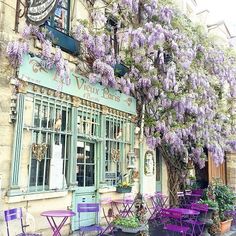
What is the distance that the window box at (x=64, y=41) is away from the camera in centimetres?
616

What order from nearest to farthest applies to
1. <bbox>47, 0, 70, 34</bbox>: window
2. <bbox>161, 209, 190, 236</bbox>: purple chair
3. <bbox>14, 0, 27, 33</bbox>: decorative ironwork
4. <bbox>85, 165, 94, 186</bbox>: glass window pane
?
<bbox>14, 0, 27, 33</bbox>: decorative ironwork
<bbox>161, 209, 190, 236</bbox>: purple chair
<bbox>47, 0, 70, 34</bbox>: window
<bbox>85, 165, 94, 186</bbox>: glass window pane

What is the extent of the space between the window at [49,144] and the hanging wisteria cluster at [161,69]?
1.39m

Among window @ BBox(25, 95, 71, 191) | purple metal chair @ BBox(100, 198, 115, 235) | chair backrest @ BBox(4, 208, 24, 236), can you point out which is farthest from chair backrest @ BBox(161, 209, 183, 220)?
chair backrest @ BBox(4, 208, 24, 236)

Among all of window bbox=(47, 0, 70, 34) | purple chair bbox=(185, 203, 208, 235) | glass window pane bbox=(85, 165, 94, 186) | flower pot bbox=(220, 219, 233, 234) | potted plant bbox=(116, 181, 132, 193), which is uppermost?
window bbox=(47, 0, 70, 34)

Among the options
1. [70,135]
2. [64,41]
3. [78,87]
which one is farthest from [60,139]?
[64,41]

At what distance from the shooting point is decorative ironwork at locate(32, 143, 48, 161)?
563 cm

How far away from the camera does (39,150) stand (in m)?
5.69

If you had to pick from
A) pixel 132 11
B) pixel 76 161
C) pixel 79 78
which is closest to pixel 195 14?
pixel 132 11

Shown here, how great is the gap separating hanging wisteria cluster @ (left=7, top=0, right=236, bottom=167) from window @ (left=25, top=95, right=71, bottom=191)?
139 cm

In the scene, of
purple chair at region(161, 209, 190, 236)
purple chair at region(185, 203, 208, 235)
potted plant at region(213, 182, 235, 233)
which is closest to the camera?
purple chair at region(161, 209, 190, 236)

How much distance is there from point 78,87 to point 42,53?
1.19 meters

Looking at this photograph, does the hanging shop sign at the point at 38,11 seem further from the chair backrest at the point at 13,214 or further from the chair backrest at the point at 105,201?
the chair backrest at the point at 105,201

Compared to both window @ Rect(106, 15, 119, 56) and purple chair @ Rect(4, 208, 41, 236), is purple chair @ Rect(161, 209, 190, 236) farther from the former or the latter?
window @ Rect(106, 15, 119, 56)

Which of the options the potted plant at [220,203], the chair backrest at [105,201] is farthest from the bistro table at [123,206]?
the potted plant at [220,203]
